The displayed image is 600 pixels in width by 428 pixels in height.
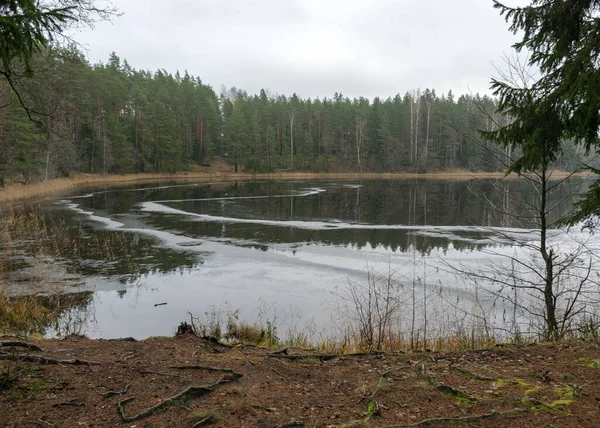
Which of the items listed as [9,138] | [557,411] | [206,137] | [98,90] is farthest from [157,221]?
[206,137]

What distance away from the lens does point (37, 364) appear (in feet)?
14.0

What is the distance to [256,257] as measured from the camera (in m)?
14.1

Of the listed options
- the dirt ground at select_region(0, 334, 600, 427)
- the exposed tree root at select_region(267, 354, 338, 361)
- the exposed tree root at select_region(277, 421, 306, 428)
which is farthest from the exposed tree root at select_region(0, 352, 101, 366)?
the exposed tree root at select_region(277, 421, 306, 428)

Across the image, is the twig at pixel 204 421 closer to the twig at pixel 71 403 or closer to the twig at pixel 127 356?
the twig at pixel 71 403

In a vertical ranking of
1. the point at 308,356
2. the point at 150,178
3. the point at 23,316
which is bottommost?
the point at 23,316

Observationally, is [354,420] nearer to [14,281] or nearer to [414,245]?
[14,281]

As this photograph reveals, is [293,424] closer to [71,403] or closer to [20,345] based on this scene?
[71,403]

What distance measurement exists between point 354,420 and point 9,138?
99.3ft

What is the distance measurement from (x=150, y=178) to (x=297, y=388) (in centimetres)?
6090

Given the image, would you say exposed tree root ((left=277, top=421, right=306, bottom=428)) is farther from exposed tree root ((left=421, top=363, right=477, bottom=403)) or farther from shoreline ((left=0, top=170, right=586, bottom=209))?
shoreline ((left=0, top=170, right=586, bottom=209))

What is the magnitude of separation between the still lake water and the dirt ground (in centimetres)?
300

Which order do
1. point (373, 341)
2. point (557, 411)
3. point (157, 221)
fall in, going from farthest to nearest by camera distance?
point (157, 221), point (373, 341), point (557, 411)

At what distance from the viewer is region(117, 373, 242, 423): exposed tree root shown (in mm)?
3448

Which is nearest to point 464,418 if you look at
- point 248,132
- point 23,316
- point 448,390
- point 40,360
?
point 448,390
